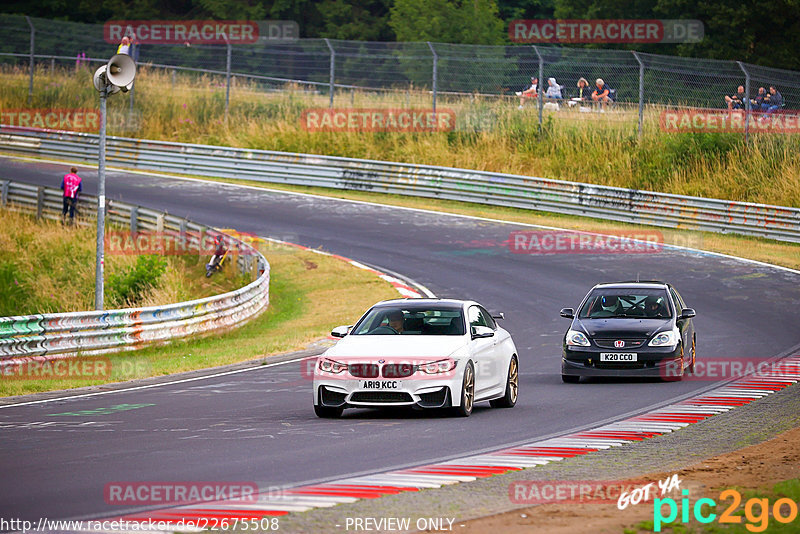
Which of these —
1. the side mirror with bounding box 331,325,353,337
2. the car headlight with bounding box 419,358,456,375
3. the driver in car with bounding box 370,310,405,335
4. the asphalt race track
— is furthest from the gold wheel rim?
the side mirror with bounding box 331,325,353,337

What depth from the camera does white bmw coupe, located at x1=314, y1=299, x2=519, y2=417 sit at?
12711mm

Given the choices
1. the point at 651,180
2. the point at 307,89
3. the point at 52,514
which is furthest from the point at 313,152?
the point at 52,514

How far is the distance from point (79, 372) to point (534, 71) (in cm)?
2433

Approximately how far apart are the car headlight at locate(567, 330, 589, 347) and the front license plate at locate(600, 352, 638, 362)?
32 centimetres

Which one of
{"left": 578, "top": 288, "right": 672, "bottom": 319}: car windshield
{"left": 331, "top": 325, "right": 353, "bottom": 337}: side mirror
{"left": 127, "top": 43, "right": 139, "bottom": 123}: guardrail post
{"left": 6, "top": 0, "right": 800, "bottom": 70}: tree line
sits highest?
{"left": 6, "top": 0, "right": 800, "bottom": 70}: tree line

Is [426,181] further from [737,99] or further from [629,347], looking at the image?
[629,347]

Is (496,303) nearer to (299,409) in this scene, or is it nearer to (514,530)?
(299,409)

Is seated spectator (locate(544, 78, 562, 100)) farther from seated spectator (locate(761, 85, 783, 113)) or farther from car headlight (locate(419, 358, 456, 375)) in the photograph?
car headlight (locate(419, 358, 456, 375))

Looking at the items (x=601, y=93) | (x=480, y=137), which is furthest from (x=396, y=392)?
(x=480, y=137)

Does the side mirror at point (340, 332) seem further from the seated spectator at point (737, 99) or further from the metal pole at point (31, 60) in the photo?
the metal pole at point (31, 60)

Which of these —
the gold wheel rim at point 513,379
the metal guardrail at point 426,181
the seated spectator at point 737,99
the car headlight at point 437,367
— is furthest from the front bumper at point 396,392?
the seated spectator at point 737,99

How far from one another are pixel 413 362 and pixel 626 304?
6473mm

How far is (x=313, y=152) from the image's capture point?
1729 inches

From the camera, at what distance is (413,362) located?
12695 millimetres
